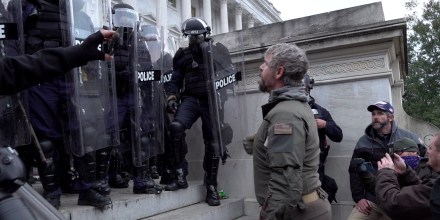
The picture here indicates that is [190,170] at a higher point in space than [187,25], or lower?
lower

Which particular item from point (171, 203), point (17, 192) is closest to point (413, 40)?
point (171, 203)

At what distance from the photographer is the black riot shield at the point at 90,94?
378 centimetres

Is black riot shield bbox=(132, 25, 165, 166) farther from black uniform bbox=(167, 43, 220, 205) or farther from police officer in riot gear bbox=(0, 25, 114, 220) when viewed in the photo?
police officer in riot gear bbox=(0, 25, 114, 220)

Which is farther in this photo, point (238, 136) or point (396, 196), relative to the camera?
point (238, 136)

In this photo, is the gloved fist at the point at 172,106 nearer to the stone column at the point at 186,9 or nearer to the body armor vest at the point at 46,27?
the body armor vest at the point at 46,27

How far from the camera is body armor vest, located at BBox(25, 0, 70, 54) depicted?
147 inches

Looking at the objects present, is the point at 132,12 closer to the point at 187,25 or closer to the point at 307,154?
the point at 187,25

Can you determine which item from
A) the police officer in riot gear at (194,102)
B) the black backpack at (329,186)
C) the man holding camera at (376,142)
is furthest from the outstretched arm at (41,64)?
the black backpack at (329,186)

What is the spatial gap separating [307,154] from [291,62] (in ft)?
1.68

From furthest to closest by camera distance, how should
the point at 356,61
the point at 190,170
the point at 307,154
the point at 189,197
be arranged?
the point at 190,170 → the point at 356,61 → the point at 189,197 → the point at 307,154

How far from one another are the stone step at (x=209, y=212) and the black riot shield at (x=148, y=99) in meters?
0.61

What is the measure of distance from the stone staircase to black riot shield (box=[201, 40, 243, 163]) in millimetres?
543

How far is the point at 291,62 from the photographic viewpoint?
259 centimetres

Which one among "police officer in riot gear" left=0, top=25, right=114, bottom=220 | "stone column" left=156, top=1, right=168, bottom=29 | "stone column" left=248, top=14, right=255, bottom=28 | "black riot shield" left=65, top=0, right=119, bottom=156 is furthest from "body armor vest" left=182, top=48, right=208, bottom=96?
"stone column" left=248, top=14, right=255, bottom=28
